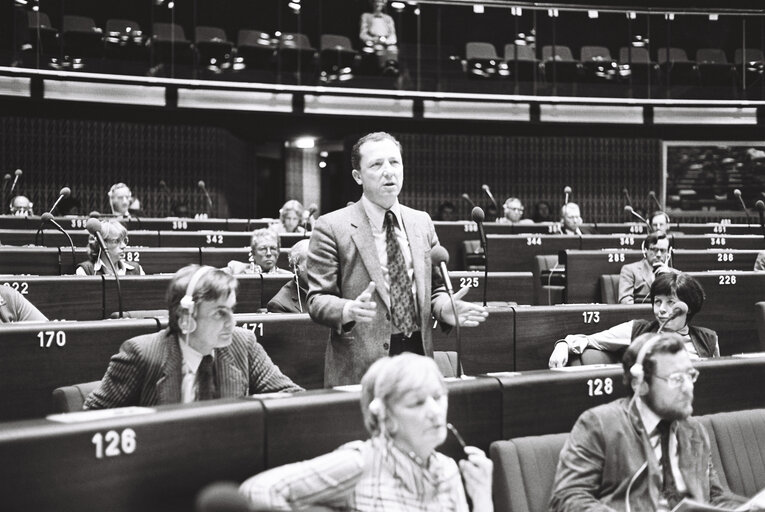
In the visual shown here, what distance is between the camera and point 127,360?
2.67 metres

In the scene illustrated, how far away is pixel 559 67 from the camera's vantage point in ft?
48.4

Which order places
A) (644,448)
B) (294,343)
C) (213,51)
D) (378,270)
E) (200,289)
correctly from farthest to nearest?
(213,51), (294,343), (378,270), (200,289), (644,448)

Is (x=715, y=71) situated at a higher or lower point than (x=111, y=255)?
higher

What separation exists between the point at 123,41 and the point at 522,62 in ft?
20.7

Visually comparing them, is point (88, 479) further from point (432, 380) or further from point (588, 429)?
point (588, 429)

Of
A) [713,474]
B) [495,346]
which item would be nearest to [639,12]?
[495,346]

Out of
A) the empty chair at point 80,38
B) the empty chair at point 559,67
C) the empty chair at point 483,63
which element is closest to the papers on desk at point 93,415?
the empty chair at point 80,38

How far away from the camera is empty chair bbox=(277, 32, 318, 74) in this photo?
1376cm

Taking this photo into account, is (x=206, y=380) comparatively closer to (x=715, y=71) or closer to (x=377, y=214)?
(x=377, y=214)

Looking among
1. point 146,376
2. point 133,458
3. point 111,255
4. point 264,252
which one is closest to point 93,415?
point 133,458

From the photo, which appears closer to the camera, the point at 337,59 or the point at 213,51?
the point at 213,51

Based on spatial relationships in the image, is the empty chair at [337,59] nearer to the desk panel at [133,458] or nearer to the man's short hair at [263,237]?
the man's short hair at [263,237]

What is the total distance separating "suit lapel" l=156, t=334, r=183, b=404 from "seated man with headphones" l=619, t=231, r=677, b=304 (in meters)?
4.65

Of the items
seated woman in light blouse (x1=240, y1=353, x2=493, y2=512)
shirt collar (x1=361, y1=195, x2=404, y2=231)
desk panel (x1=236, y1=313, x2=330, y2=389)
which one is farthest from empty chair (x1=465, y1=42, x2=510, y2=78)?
seated woman in light blouse (x1=240, y1=353, x2=493, y2=512)
